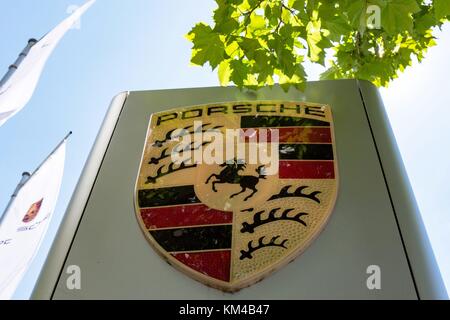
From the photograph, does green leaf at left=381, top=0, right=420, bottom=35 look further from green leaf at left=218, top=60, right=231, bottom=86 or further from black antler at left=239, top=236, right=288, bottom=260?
black antler at left=239, top=236, right=288, bottom=260

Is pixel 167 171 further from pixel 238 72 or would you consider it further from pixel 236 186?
pixel 238 72

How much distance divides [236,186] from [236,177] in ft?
0.23

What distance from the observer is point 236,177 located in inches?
105

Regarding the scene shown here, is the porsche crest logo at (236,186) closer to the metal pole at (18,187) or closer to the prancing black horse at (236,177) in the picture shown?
the prancing black horse at (236,177)

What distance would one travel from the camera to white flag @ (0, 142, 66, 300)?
638 centimetres

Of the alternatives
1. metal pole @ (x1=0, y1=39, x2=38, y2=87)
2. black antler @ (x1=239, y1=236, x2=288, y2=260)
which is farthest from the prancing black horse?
metal pole @ (x1=0, y1=39, x2=38, y2=87)

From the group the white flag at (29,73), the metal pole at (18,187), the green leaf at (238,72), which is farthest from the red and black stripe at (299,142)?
the metal pole at (18,187)

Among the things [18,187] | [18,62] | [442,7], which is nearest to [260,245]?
[442,7]

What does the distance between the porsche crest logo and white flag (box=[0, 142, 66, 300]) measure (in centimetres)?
425
